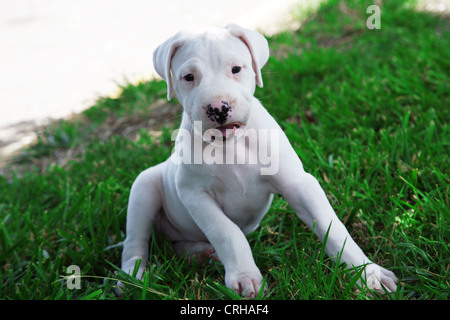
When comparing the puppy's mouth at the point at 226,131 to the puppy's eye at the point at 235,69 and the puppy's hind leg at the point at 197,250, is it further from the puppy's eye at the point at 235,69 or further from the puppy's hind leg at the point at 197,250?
the puppy's hind leg at the point at 197,250

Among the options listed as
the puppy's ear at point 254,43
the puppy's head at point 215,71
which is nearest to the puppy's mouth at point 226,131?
the puppy's head at point 215,71

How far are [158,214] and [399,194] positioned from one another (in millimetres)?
1546

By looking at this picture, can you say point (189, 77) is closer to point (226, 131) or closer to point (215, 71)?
point (215, 71)

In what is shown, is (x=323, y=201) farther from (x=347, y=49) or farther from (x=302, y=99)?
(x=347, y=49)

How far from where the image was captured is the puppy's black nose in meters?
2.29

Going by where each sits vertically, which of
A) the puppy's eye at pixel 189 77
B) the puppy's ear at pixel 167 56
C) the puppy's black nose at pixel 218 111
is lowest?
the puppy's black nose at pixel 218 111

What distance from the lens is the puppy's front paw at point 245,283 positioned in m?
2.46

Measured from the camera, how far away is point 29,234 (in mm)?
3760

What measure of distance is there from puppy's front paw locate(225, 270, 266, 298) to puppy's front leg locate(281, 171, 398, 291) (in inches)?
16.6

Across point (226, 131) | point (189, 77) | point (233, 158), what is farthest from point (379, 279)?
point (189, 77)

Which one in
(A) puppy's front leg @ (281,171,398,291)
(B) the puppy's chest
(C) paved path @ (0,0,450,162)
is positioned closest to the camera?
(A) puppy's front leg @ (281,171,398,291)

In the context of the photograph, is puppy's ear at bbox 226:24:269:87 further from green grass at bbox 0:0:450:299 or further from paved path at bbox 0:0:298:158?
paved path at bbox 0:0:298:158

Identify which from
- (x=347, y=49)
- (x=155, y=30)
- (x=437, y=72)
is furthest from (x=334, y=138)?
(x=155, y=30)

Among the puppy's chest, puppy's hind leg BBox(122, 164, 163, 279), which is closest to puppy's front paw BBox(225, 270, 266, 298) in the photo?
the puppy's chest
